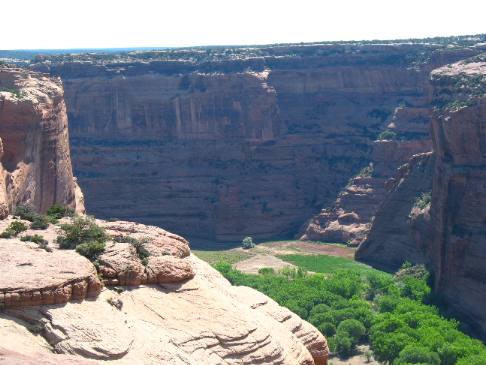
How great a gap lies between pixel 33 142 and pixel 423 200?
42.4 meters

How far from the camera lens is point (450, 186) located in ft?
258

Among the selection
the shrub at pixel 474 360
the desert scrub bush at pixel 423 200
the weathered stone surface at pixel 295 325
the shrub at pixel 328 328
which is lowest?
the shrub at pixel 328 328

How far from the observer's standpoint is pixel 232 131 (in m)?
126

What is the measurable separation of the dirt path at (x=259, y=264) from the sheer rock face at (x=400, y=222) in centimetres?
816

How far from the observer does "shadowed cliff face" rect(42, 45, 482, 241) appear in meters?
119

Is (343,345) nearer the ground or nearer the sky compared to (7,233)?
nearer the ground

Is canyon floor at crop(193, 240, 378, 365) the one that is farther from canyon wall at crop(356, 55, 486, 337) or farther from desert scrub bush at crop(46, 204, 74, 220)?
desert scrub bush at crop(46, 204, 74, 220)

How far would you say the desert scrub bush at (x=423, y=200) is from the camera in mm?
90938

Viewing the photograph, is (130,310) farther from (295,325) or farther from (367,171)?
(367,171)

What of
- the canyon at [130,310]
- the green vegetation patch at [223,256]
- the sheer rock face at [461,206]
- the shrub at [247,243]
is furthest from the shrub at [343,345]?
the shrub at [247,243]

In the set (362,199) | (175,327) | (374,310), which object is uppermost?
(175,327)

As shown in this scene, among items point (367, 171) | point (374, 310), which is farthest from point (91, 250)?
point (367, 171)

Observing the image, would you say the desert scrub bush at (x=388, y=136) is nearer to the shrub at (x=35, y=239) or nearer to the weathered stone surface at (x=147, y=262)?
the weathered stone surface at (x=147, y=262)

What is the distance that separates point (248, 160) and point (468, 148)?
48.1 m
